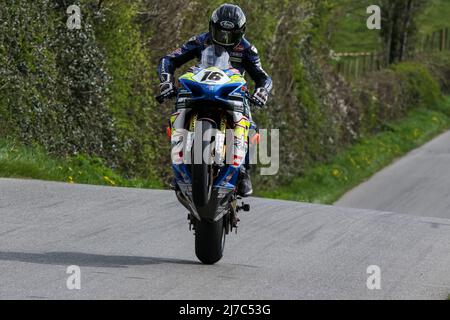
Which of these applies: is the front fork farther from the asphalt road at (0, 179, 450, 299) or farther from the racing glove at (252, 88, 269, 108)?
the asphalt road at (0, 179, 450, 299)

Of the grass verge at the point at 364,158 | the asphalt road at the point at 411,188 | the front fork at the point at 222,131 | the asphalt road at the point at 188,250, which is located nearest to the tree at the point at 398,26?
the grass verge at the point at 364,158

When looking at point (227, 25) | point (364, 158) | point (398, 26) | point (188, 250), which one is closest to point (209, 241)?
point (188, 250)

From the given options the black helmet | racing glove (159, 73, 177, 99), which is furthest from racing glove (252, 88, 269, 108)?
racing glove (159, 73, 177, 99)

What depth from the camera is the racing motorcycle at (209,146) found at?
27.0 feet

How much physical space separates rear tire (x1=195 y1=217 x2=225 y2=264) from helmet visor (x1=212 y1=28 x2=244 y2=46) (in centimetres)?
145

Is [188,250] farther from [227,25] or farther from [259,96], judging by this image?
[227,25]

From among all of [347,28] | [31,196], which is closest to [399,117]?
[347,28]

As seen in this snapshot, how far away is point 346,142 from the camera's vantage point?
3281 cm

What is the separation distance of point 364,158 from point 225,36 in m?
22.6

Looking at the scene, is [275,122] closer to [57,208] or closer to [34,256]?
[57,208]

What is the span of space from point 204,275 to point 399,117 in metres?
31.3

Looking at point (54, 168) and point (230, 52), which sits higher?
point (230, 52)

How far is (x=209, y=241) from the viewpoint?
28.6ft
